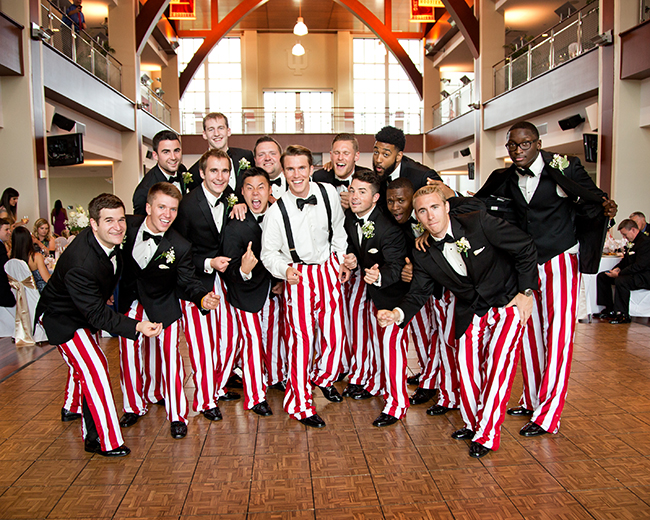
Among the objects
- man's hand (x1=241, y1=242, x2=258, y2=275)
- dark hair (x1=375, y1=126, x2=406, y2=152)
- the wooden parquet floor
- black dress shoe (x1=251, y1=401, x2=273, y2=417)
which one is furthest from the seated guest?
man's hand (x1=241, y1=242, x2=258, y2=275)

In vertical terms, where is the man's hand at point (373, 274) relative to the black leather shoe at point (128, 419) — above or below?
above

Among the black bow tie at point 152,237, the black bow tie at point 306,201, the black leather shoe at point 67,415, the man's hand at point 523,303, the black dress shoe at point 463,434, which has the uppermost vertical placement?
the black bow tie at point 306,201

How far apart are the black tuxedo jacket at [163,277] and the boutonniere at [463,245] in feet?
5.60

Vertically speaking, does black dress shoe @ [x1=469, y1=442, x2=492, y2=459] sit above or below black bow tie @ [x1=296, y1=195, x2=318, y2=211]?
below

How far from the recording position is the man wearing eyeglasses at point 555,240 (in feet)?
11.5

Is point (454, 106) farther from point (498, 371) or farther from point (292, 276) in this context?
point (498, 371)

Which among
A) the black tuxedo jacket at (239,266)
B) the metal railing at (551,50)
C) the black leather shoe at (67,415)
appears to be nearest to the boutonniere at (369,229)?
the black tuxedo jacket at (239,266)

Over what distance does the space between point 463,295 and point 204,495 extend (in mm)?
1939

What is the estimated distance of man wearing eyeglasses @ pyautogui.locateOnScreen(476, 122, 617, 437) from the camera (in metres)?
3.49

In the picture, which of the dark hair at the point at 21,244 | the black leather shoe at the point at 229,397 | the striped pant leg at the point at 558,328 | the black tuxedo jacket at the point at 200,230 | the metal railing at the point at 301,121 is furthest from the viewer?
the metal railing at the point at 301,121

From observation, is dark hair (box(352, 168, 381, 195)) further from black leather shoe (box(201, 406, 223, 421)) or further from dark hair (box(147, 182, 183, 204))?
black leather shoe (box(201, 406, 223, 421))

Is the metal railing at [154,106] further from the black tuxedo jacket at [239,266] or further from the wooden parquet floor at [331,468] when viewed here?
the wooden parquet floor at [331,468]

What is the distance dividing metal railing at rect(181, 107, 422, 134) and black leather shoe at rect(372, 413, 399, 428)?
58.5 ft

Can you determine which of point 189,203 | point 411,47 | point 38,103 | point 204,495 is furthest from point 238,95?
point 204,495
